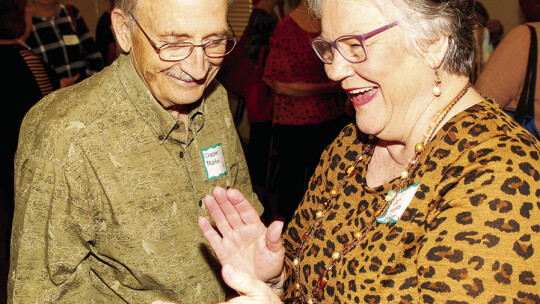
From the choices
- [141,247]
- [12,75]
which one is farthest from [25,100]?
[141,247]

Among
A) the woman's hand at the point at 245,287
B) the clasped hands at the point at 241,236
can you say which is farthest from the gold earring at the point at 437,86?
the woman's hand at the point at 245,287

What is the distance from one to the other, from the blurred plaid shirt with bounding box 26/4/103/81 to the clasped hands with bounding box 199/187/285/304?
372 centimetres

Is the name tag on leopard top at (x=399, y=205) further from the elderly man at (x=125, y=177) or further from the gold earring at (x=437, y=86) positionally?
the elderly man at (x=125, y=177)

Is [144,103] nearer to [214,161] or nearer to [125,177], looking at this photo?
[125,177]

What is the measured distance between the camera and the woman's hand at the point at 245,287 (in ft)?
3.58

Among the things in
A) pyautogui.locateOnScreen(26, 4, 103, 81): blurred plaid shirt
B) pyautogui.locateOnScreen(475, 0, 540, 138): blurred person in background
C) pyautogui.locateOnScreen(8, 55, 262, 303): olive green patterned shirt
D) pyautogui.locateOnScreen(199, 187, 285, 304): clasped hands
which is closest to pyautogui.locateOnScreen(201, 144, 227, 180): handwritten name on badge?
pyautogui.locateOnScreen(8, 55, 262, 303): olive green patterned shirt

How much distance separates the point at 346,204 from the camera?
1557 millimetres

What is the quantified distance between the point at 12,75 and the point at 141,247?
2.14 m

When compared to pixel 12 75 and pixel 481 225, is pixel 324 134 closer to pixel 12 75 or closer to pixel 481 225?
A: pixel 12 75

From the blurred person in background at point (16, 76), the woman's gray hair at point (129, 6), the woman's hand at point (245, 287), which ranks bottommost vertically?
the blurred person in background at point (16, 76)

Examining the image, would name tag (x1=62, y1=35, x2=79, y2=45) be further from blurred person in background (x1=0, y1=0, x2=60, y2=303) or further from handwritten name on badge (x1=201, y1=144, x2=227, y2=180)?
handwritten name on badge (x1=201, y1=144, x2=227, y2=180)

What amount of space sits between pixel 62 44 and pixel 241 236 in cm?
390

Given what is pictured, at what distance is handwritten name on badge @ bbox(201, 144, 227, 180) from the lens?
5.80 feet

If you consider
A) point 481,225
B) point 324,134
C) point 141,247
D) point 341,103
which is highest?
point 481,225
